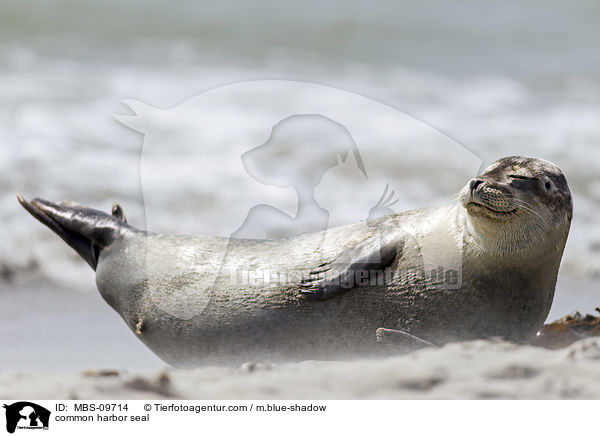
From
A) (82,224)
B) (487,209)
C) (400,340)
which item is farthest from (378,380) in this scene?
(82,224)

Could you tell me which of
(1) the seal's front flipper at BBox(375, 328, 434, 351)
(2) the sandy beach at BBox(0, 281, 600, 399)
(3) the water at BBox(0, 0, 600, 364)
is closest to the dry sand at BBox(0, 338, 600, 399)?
(2) the sandy beach at BBox(0, 281, 600, 399)

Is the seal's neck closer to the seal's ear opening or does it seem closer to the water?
the seal's ear opening

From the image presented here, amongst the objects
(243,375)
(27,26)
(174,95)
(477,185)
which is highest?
(27,26)

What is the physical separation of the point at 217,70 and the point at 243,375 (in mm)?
11790

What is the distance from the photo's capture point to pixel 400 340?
3676 mm

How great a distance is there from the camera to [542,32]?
56.5 ft

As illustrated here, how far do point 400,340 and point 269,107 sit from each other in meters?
7.65

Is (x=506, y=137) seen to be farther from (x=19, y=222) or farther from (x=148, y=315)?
(x=148, y=315)

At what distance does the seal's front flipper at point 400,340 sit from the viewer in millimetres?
3637

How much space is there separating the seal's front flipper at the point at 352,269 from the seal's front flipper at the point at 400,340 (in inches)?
10.0

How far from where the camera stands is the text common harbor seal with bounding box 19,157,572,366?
367 cm

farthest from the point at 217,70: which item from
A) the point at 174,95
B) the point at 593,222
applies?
the point at 593,222
